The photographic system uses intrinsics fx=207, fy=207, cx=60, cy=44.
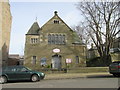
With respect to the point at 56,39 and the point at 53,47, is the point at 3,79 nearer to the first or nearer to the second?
the point at 53,47

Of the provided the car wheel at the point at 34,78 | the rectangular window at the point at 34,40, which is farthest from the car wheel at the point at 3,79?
the rectangular window at the point at 34,40

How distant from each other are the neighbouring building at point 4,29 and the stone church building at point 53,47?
13.9 ft

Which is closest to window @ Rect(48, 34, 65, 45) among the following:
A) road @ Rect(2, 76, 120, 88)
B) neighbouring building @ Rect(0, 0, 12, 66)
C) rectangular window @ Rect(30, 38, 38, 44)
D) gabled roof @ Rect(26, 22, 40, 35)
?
rectangular window @ Rect(30, 38, 38, 44)

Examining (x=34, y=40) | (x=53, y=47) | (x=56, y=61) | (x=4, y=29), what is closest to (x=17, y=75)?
(x=56, y=61)

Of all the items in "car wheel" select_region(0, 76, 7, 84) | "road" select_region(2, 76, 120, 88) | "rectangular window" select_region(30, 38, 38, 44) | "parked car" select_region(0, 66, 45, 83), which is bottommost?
"road" select_region(2, 76, 120, 88)

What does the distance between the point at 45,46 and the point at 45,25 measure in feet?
13.6

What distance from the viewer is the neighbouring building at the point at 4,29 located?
37.2 meters

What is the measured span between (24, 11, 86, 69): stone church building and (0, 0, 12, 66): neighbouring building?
4233mm

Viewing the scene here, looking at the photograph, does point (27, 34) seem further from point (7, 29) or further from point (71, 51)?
point (71, 51)

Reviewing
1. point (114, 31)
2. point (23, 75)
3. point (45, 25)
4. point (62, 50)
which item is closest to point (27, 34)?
point (45, 25)

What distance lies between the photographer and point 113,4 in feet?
125

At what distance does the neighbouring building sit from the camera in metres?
37.2

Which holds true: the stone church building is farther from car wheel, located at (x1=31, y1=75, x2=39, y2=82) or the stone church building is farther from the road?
the road

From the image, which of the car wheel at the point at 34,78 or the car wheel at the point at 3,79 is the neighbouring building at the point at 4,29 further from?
the car wheel at the point at 34,78
